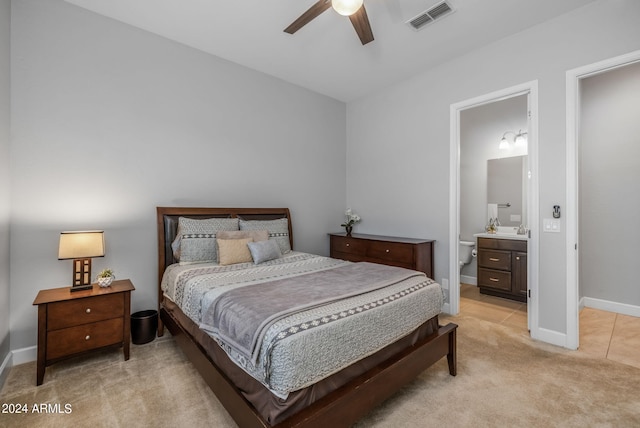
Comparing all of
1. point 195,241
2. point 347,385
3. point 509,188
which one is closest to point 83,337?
point 195,241

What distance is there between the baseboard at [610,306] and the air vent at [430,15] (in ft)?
12.4

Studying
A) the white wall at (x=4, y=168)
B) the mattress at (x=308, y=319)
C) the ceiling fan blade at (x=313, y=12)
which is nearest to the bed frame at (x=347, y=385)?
the mattress at (x=308, y=319)

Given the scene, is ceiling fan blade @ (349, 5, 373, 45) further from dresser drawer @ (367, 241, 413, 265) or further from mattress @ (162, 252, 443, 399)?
dresser drawer @ (367, 241, 413, 265)

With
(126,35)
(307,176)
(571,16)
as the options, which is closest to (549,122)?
(571,16)

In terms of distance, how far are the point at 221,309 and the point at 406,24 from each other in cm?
295

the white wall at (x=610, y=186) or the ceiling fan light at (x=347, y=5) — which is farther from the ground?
the ceiling fan light at (x=347, y=5)

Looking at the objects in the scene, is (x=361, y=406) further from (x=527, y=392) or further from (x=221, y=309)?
(x=527, y=392)

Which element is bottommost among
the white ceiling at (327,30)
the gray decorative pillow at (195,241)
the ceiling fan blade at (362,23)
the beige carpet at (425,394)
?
the beige carpet at (425,394)

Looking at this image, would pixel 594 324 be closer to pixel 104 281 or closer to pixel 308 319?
pixel 308 319

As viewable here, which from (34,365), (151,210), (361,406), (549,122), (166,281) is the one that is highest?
(549,122)

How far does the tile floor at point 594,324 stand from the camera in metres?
2.55

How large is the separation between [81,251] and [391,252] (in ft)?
10.1

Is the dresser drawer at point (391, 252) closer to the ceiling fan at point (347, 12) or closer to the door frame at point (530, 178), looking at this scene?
the door frame at point (530, 178)

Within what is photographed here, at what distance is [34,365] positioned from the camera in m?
2.36
